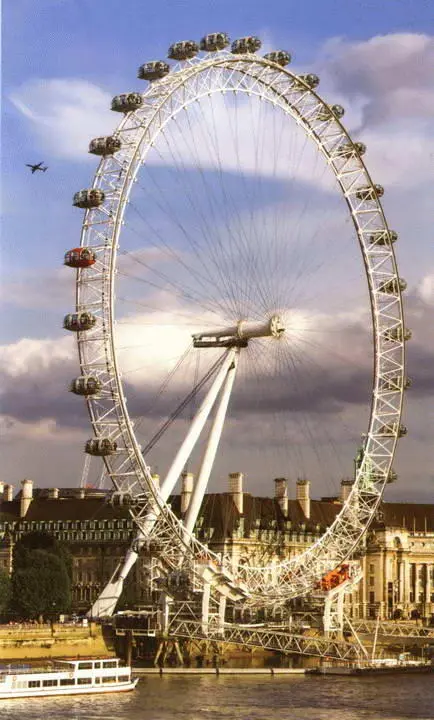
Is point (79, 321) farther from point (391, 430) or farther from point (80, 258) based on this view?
point (391, 430)

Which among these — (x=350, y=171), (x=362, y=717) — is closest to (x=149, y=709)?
(x=362, y=717)

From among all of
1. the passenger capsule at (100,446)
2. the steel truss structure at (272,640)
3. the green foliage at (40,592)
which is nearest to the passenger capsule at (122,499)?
the passenger capsule at (100,446)

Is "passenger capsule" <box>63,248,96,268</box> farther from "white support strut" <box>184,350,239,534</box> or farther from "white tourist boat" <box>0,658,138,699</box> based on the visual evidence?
"white tourist boat" <box>0,658,138,699</box>

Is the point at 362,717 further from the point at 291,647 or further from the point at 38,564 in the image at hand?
the point at 38,564

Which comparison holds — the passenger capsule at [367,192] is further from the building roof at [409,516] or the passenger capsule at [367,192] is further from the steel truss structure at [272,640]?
the building roof at [409,516]

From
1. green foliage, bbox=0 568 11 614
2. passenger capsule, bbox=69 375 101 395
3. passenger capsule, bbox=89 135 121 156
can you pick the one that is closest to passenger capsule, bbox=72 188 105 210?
passenger capsule, bbox=89 135 121 156
